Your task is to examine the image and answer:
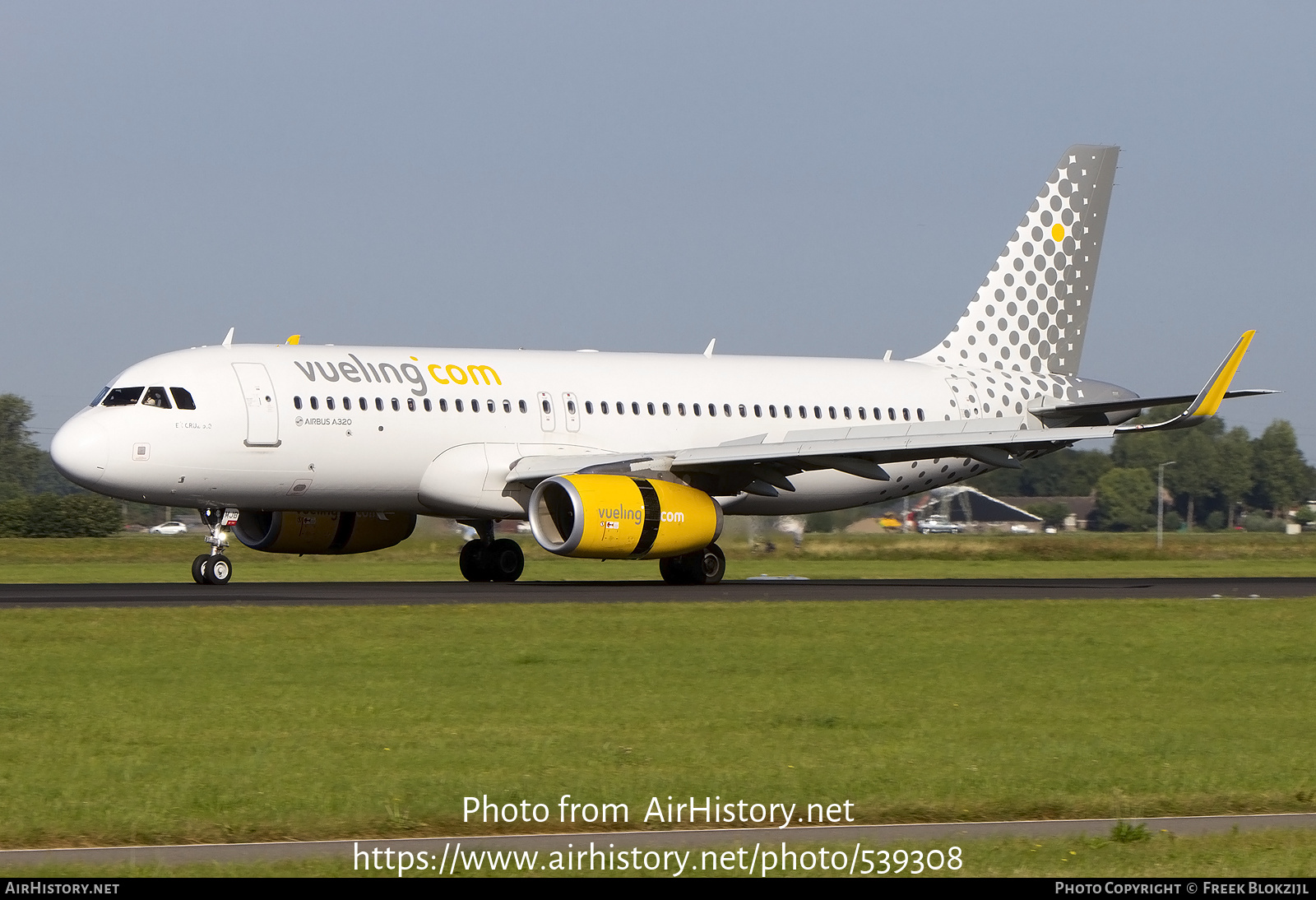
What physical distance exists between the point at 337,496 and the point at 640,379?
250 inches

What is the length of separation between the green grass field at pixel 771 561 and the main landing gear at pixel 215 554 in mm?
3816

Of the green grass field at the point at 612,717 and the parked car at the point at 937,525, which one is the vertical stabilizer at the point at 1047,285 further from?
the parked car at the point at 937,525

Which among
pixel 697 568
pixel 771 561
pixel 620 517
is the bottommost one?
pixel 771 561

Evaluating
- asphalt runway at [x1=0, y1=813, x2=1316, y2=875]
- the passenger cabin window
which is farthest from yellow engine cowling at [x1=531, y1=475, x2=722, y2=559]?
asphalt runway at [x1=0, y1=813, x2=1316, y2=875]

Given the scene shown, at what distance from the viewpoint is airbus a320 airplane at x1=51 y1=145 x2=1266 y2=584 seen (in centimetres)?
2806

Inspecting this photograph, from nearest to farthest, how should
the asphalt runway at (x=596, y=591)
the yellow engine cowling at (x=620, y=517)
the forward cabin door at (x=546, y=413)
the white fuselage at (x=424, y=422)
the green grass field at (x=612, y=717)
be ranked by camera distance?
the green grass field at (x=612, y=717)
the asphalt runway at (x=596, y=591)
the yellow engine cowling at (x=620, y=517)
the white fuselage at (x=424, y=422)
the forward cabin door at (x=546, y=413)

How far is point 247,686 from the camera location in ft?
50.6

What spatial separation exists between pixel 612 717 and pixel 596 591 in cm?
1373

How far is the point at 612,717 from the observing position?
14.0 metres

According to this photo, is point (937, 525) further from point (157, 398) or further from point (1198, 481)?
point (157, 398)

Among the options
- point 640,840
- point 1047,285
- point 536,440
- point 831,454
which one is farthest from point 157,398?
point 640,840

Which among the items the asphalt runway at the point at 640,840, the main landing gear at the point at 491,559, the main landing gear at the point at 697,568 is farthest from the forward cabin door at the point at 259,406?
the asphalt runway at the point at 640,840

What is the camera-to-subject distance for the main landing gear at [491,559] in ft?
107

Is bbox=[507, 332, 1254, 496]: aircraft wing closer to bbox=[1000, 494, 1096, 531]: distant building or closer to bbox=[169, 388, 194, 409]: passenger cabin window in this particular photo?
bbox=[169, 388, 194, 409]: passenger cabin window
